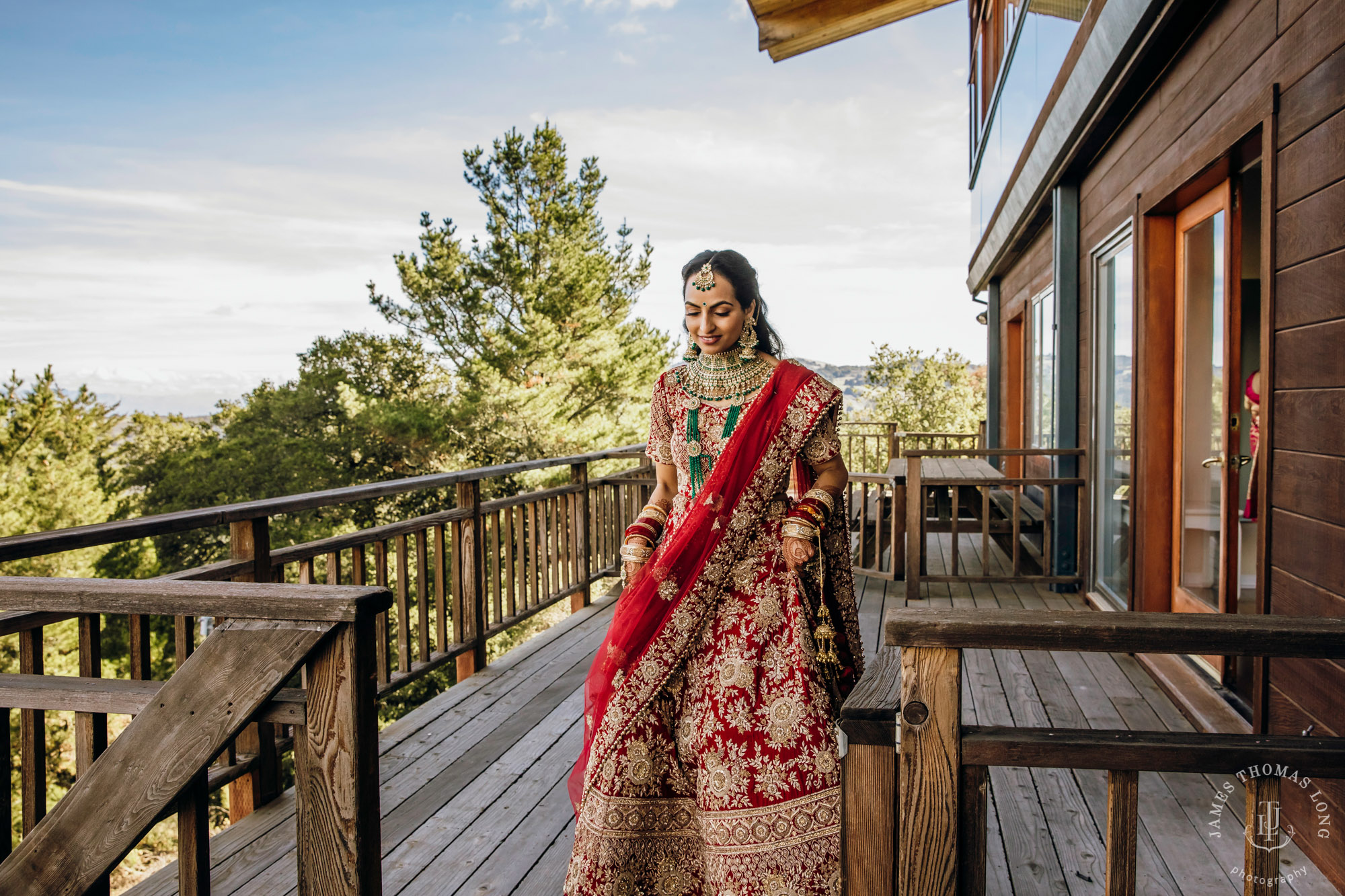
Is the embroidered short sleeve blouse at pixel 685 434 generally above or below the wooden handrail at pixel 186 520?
above

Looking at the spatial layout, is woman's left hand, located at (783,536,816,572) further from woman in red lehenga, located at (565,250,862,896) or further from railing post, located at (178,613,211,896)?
railing post, located at (178,613,211,896)

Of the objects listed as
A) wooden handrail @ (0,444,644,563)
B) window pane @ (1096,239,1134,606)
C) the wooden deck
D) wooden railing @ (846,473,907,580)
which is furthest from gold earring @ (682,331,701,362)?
wooden railing @ (846,473,907,580)

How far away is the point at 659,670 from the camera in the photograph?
1756mm

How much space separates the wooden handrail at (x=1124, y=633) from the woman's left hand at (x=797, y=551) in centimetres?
70

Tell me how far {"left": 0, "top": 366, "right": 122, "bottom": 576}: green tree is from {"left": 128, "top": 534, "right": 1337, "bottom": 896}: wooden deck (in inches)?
797

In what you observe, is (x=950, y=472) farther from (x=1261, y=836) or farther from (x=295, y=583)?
(x=1261, y=836)

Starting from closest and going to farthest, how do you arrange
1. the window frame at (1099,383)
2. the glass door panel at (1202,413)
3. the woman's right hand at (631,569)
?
the woman's right hand at (631,569) → the glass door panel at (1202,413) → the window frame at (1099,383)

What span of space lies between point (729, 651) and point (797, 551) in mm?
265

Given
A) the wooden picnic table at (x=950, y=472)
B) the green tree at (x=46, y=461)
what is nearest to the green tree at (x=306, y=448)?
the green tree at (x=46, y=461)

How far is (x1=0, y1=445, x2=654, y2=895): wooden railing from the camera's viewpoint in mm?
1149

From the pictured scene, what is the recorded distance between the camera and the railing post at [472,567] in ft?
11.5

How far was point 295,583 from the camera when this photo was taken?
10.5 ft

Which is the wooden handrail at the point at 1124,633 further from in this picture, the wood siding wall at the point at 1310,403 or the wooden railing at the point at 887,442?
the wooden railing at the point at 887,442

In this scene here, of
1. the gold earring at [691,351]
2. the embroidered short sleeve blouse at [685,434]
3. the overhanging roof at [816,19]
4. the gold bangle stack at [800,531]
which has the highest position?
the overhanging roof at [816,19]
